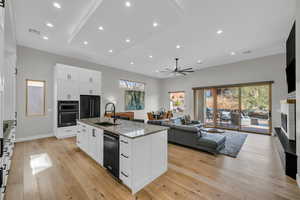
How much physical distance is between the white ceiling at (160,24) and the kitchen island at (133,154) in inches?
94.9

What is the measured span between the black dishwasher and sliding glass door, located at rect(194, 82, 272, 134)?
6563 mm

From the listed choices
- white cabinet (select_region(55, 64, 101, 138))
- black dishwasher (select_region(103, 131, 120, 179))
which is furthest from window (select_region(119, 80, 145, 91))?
black dishwasher (select_region(103, 131, 120, 179))

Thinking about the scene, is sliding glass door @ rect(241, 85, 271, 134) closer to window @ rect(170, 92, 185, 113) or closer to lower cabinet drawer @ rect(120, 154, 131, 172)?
window @ rect(170, 92, 185, 113)

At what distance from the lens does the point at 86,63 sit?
6.04 meters

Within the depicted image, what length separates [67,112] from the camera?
15.9 ft

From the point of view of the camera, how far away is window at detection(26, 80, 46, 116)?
4.62m

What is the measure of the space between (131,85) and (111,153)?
6249mm

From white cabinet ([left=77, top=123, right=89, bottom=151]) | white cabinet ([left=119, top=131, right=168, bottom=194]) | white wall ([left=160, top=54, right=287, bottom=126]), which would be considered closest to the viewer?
white cabinet ([left=119, top=131, right=168, bottom=194])

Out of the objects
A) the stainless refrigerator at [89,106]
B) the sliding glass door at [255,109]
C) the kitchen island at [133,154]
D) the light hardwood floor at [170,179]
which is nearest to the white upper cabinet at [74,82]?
the stainless refrigerator at [89,106]

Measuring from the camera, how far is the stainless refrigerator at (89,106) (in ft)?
17.3

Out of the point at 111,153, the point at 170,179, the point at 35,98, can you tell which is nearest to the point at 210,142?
the point at 170,179

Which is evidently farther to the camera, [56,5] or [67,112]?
[67,112]

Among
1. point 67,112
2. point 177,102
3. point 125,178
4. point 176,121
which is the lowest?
point 125,178

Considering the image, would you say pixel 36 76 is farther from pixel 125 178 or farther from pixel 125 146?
pixel 125 178
